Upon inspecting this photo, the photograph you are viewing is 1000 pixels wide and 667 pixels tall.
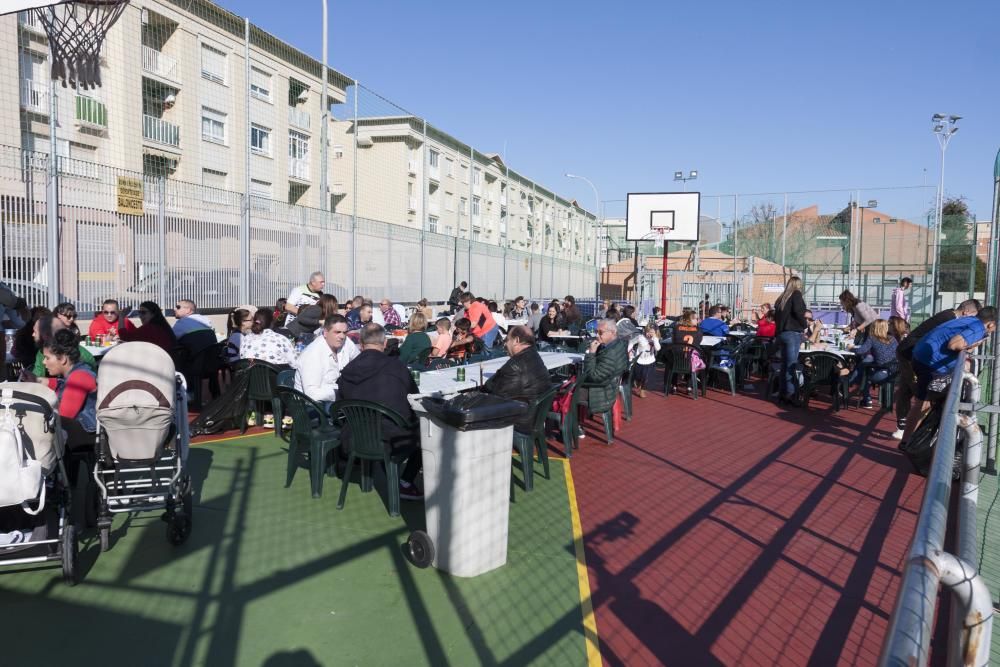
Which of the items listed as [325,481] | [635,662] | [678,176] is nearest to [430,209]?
[678,176]

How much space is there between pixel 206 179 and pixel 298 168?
6717mm

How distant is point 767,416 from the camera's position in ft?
29.7

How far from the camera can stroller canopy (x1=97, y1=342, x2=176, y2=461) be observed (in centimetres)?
409

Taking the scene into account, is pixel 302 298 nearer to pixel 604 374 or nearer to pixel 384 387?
pixel 604 374

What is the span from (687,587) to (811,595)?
67 cm

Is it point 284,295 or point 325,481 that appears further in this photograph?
point 284,295

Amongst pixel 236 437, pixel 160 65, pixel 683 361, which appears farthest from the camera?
pixel 160 65

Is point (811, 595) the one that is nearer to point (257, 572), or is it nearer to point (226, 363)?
point (257, 572)

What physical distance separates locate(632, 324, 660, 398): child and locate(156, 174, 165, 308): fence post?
741cm

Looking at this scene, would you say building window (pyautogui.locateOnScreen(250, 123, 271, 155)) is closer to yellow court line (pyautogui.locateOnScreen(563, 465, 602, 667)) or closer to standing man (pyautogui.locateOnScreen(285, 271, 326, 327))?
standing man (pyautogui.locateOnScreen(285, 271, 326, 327))

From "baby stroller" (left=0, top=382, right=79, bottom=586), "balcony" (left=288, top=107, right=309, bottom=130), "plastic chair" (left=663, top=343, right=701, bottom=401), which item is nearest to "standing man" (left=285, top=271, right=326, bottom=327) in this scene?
"plastic chair" (left=663, top=343, right=701, bottom=401)

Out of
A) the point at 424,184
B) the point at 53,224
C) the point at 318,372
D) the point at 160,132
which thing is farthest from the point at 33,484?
the point at 160,132

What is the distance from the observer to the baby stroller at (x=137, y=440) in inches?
161

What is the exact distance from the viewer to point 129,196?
34.4ft
